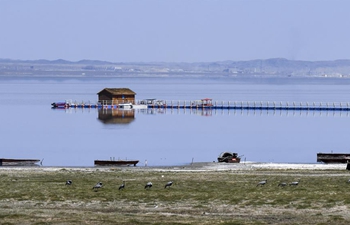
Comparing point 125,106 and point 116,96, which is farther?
point 116,96

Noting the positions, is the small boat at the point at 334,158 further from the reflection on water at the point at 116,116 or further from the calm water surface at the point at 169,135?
the reflection on water at the point at 116,116

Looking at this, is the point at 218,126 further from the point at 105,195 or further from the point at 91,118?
the point at 105,195

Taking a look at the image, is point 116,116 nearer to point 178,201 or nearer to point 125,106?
point 125,106

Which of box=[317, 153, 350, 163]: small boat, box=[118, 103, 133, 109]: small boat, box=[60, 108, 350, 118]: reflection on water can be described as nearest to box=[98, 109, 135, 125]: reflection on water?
box=[60, 108, 350, 118]: reflection on water

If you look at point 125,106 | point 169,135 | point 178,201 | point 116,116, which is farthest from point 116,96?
point 178,201

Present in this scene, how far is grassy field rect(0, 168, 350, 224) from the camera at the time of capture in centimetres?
2531

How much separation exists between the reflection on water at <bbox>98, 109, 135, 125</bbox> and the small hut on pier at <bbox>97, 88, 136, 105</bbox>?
2629 millimetres

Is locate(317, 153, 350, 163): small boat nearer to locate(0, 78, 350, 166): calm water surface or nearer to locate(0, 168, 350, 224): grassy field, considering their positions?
locate(0, 78, 350, 166): calm water surface

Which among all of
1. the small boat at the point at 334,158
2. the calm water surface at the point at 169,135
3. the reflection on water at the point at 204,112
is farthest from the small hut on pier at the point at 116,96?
the small boat at the point at 334,158

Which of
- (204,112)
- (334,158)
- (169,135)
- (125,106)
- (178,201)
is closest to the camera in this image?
(178,201)

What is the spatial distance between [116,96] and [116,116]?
49.2 feet

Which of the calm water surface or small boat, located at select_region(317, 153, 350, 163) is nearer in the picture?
small boat, located at select_region(317, 153, 350, 163)

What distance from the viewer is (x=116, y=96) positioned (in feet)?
453

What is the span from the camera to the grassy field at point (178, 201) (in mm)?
25312
